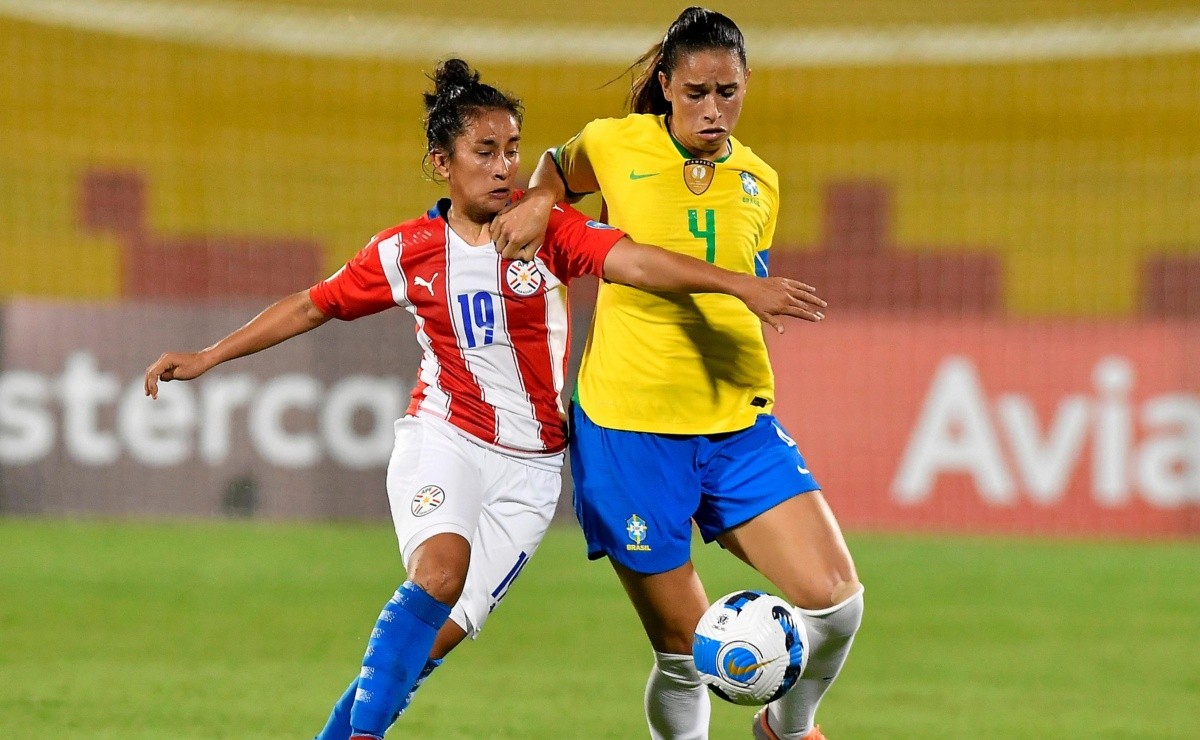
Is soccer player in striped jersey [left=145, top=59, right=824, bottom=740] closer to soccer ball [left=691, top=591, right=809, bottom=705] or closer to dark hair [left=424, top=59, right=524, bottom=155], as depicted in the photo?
dark hair [left=424, top=59, right=524, bottom=155]

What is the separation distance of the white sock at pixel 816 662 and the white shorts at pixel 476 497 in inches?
30.6

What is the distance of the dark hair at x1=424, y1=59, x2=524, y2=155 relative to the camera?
445 centimetres

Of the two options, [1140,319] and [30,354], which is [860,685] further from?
[30,354]

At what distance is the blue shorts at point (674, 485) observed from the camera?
14.6 ft

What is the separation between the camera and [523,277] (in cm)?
454

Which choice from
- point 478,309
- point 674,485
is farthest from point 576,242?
point 674,485

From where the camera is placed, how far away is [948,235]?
16.3m

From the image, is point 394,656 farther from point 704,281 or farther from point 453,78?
point 453,78

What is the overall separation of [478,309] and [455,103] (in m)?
0.55

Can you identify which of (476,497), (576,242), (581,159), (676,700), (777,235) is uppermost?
(777,235)

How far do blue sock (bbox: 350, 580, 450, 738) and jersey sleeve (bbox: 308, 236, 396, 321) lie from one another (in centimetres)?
80

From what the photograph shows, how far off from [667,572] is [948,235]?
12.4m

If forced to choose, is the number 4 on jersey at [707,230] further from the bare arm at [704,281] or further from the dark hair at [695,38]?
the dark hair at [695,38]

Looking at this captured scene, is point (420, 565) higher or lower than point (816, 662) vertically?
higher
